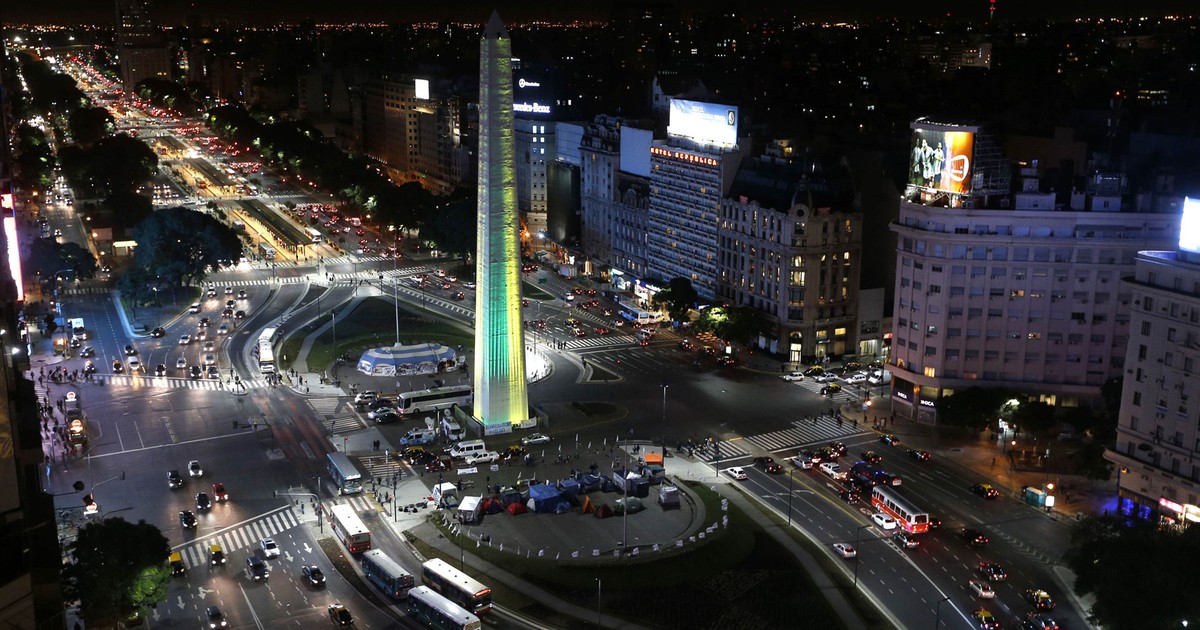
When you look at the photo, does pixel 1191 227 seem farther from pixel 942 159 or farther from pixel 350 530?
pixel 350 530

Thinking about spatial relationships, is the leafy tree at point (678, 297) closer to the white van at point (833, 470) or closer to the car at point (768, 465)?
the car at point (768, 465)

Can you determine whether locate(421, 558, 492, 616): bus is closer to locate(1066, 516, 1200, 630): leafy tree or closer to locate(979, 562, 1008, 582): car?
locate(979, 562, 1008, 582): car

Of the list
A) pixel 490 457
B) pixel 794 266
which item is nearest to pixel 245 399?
pixel 490 457

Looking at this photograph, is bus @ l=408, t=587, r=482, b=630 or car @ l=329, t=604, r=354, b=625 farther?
car @ l=329, t=604, r=354, b=625

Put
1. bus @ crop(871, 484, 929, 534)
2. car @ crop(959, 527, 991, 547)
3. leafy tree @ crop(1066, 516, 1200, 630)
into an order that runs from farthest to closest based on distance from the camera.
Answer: bus @ crop(871, 484, 929, 534), car @ crop(959, 527, 991, 547), leafy tree @ crop(1066, 516, 1200, 630)

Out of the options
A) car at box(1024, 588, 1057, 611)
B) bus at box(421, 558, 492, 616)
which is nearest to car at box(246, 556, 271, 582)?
bus at box(421, 558, 492, 616)

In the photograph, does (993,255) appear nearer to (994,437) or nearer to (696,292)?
(994,437)

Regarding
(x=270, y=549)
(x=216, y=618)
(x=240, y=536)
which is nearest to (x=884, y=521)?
(x=270, y=549)
